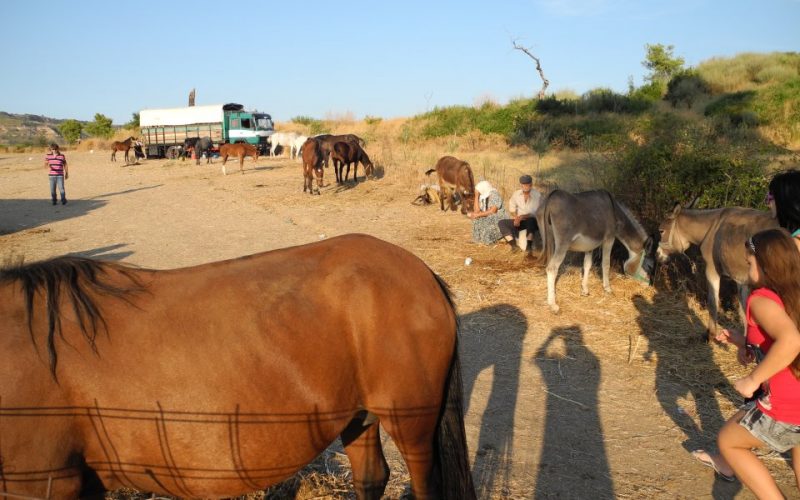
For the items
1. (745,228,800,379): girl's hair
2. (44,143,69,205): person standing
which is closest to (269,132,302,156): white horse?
(44,143,69,205): person standing

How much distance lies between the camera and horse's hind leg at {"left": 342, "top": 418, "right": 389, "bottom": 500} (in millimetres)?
2797

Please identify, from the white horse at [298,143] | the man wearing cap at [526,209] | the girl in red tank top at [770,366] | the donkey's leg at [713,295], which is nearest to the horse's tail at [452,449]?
the girl in red tank top at [770,366]

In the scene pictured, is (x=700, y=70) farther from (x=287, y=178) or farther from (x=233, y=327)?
(x=233, y=327)

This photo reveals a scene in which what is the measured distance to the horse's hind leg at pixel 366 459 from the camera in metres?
2.80

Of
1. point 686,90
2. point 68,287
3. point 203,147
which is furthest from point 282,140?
point 68,287

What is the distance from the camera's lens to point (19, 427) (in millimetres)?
1927

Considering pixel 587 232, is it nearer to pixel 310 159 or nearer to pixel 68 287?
pixel 68 287

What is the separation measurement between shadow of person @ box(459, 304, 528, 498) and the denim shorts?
1483 mm

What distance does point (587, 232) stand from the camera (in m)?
7.26

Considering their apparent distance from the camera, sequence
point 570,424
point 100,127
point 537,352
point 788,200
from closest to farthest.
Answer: point 788,200 → point 570,424 → point 537,352 → point 100,127

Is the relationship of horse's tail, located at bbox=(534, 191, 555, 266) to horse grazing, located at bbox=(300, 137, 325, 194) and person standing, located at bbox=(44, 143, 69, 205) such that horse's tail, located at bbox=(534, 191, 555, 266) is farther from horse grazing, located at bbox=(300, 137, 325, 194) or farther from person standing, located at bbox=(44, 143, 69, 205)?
person standing, located at bbox=(44, 143, 69, 205)

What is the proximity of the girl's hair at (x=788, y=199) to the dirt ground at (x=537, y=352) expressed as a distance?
1680 mm

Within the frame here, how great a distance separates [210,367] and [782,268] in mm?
2619

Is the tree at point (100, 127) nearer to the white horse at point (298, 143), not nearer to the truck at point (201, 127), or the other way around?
the truck at point (201, 127)
